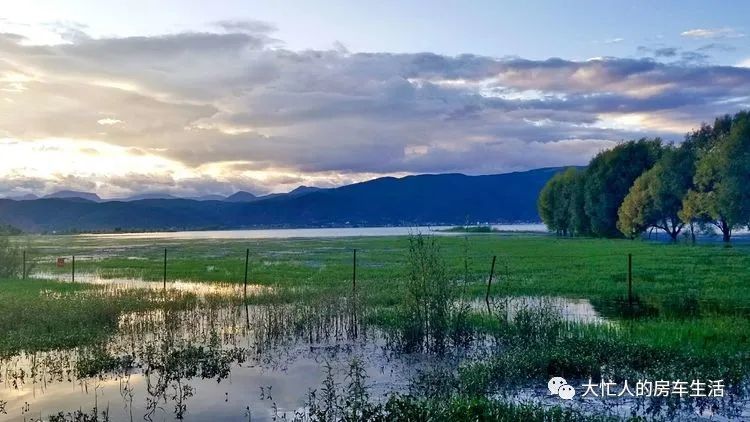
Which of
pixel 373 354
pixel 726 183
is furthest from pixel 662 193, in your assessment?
pixel 373 354

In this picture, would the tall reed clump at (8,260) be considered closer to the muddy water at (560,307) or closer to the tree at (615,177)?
the muddy water at (560,307)

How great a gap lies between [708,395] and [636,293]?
736 inches

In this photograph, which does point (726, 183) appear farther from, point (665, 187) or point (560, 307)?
point (560, 307)

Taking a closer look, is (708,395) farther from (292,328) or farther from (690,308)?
(690,308)

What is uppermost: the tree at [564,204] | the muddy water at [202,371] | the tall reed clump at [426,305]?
the tree at [564,204]

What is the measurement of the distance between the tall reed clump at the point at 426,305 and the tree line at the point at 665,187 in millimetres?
63377

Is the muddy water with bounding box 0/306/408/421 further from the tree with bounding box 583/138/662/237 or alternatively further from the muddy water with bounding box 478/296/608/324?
the tree with bounding box 583/138/662/237

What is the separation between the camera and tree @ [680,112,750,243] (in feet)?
221

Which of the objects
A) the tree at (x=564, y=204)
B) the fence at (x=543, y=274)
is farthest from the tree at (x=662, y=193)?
the fence at (x=543, y=274)

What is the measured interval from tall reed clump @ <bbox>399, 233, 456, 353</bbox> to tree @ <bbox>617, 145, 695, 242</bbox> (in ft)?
239

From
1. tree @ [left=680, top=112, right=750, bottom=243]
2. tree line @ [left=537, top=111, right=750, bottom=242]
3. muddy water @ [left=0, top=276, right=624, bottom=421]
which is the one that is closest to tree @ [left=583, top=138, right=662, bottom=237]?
tree line @ [left=537, top=111, right=750, bottom=242]

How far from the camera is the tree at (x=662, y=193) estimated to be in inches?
3169

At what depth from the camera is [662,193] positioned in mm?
81312

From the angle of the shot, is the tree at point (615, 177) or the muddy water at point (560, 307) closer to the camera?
the muddy water at point (560, 307)
